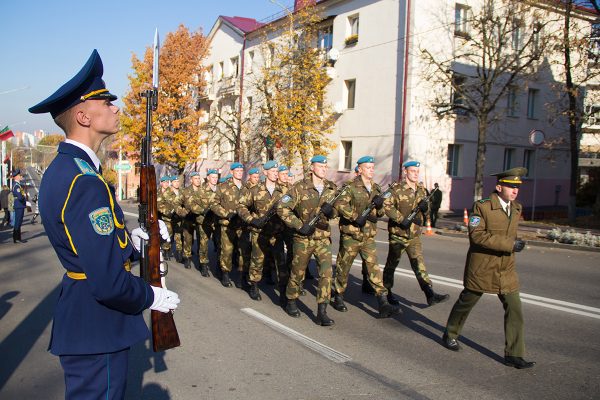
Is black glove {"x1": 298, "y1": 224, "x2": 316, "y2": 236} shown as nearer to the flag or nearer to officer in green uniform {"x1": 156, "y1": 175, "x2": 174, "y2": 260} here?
officer in green uniform {"x1": 156, "y1": 175, "x2": 174, "y2": 260}

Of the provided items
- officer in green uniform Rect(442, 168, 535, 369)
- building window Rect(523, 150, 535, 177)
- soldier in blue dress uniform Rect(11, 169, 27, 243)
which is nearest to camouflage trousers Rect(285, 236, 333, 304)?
officer in green uniform Rect(442, 168, 535, 369)

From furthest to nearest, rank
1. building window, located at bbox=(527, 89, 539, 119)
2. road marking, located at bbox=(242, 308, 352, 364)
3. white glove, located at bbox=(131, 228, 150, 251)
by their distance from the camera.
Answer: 1. building window, located at bbox=(527, 89, 539, 119)
2. road marking, located at bbox=(242, 308, 352, 364)
3. white glove, located at bbox=(131, 228, 150, 251)

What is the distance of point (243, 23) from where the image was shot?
3800cm

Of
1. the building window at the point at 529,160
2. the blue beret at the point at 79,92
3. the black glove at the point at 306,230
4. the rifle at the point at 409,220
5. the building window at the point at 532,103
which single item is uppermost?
the building window at the point at 532,103

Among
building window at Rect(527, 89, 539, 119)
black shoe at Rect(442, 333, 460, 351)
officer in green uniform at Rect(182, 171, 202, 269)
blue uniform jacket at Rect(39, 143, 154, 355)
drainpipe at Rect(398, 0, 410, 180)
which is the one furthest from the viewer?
building window at Rect(527, 89, 539, 119)

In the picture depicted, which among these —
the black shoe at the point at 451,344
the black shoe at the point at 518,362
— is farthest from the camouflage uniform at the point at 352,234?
the black shoe at the point at 518,362

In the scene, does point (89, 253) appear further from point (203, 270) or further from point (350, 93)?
point (350, 93)

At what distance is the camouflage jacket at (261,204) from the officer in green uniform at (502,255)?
3193 mm

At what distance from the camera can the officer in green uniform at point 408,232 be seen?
704cm

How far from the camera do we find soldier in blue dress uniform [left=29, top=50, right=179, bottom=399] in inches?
79.6

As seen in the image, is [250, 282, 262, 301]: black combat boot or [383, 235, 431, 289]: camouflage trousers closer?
[383, 235, 431, 289]: camouflage trousers

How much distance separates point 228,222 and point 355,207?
2910mm

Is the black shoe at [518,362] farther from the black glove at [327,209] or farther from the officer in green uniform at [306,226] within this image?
the black glove at [327,209]

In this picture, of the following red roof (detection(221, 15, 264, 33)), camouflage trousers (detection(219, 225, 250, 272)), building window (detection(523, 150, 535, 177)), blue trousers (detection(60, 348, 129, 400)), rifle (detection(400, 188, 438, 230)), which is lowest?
camouflage trousers (detection(219, 225, 250, 272))
